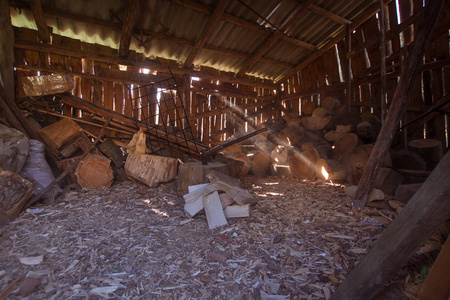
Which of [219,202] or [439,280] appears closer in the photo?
[439,280]

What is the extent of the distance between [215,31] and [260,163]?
334cm

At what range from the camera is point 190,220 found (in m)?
2.73

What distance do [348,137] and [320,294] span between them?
4.13 meters

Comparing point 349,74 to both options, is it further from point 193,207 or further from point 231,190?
point 193,207

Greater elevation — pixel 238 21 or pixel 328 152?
pixel 238 21

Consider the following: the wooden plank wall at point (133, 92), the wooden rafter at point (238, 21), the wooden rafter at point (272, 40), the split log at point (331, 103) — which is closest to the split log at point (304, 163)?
the split log at point (331, 103)

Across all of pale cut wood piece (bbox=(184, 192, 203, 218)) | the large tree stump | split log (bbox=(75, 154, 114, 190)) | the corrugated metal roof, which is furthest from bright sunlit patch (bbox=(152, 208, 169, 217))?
the corrugated metal roof

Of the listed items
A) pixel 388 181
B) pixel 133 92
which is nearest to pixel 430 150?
pixel 388 181

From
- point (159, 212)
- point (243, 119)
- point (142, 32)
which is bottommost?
point (159, 212)

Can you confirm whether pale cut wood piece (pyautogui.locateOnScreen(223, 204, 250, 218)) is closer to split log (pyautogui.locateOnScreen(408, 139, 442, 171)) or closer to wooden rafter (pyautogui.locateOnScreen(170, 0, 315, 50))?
split log (pyautogui.locateOnScreen(408, 139, 442, 171))

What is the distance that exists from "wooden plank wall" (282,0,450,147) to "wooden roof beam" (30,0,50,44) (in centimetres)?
656

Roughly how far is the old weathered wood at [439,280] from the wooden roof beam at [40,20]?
583 cm

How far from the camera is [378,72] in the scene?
5.60m

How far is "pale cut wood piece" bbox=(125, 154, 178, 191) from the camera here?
373 centimetres
